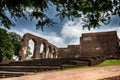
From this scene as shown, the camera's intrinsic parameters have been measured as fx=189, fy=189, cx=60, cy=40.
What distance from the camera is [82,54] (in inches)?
1540

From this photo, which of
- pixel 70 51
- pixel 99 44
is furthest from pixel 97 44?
pixel 70 51

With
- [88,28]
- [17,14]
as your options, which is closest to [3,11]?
[17,14]

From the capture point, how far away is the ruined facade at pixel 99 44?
37688 millimetres

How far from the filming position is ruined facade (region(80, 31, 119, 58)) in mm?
37688

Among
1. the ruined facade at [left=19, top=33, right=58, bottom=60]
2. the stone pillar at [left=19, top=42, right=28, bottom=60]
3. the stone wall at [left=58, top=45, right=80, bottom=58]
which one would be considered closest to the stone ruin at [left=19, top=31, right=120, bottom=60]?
the ruined facade at [left=19, top=33, right=58, bottom=60]

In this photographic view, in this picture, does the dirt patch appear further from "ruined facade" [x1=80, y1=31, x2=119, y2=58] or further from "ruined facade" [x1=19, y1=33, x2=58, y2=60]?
"ruined facade" [x1=80, y1=31, x2=119, y2=58]

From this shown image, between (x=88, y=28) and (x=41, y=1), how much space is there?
2299 millimetres

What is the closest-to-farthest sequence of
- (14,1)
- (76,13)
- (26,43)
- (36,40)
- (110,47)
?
1. (14,1)
2. (76,13)
3. (26,43)
4. (36,40)
5. (110,47)

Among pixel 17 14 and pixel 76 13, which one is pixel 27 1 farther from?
pixel 76 13

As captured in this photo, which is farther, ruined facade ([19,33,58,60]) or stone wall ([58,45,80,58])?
stone wall ([58,45,80,58])

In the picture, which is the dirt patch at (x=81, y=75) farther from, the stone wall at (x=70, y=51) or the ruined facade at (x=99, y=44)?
the stone wall at (x=70, y=51)

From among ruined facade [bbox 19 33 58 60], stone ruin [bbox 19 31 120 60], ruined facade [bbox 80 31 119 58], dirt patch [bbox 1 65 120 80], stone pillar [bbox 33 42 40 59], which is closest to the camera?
dirt patch [bbox 1 65 120 80]

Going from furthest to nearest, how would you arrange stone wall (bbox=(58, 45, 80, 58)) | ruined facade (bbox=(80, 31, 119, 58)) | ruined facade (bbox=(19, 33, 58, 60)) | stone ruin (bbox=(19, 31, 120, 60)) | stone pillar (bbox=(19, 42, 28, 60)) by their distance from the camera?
stone wall (bbox=(58, 45, 80, 58))
ruined facade (bbox=(80, 31, 119, 58))
stone ruin (bbox=(19, 31, 120, 60))
ruined facade (bbox=(19, 33, 58, 60))
stone pillar (bbox=(19, 42, 28, 60))

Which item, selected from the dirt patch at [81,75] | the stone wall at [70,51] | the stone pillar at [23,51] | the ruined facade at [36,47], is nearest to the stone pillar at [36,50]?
the ruined facade at [36,47]
